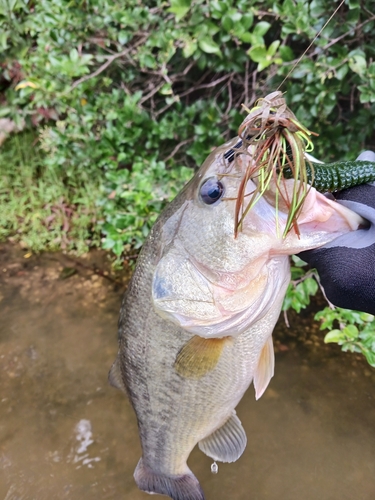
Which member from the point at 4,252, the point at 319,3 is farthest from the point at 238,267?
the point at 4,252

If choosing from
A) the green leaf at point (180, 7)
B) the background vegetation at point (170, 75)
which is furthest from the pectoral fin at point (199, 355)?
the green leaf at point (180, 7)

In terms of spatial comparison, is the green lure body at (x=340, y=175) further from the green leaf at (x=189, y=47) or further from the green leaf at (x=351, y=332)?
the green leaf at (x=189, y=47)

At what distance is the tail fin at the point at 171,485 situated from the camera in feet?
4.99

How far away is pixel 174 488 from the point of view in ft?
5.02

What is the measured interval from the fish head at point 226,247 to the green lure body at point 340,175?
5 cm

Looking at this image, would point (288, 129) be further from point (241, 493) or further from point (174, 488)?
point (241, 493)

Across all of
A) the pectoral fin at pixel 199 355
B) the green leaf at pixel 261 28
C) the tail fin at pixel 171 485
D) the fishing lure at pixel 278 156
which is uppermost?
the green leaf at pixel 261 28

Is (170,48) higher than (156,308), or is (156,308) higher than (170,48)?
(170,48)

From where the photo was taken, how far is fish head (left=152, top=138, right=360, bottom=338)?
3.07 feet

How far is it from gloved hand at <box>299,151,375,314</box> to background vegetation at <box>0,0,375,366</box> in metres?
0.81

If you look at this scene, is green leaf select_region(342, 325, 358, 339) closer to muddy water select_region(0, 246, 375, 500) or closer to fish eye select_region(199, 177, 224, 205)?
muddy water select_region(0, 246, 375, 500)

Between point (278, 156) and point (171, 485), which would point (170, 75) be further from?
point (171, 485)

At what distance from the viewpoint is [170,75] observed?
8.54ft

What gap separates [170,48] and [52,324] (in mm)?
1805
